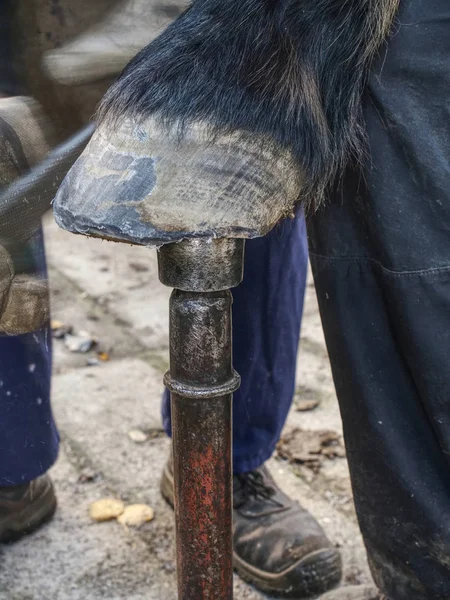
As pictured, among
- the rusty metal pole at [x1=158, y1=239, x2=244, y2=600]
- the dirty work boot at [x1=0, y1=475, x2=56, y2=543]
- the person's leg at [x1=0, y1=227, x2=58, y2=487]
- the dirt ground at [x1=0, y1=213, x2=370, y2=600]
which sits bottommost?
the dirt ground at [x1=0, y1=213, x2=370, y2=600]

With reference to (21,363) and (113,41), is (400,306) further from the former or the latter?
(21,363)

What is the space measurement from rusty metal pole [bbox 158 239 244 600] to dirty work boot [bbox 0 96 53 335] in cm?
30

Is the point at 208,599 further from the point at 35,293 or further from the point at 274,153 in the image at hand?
the point at 274,153

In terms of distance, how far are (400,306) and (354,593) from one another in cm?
Answer: 75

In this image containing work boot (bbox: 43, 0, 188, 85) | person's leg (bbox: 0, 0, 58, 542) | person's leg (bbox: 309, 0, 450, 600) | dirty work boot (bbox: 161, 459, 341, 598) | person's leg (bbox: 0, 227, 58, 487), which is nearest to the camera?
person's leg (bbox: 309, 0, 450, 600)

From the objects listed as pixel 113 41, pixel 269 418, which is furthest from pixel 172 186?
pixel 269 418

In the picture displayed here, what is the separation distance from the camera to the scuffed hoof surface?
1039mm

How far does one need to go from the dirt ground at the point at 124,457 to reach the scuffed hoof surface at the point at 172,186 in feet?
3.33

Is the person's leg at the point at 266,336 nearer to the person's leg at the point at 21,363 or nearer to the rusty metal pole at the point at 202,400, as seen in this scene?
the person's leg at the point at 21,363

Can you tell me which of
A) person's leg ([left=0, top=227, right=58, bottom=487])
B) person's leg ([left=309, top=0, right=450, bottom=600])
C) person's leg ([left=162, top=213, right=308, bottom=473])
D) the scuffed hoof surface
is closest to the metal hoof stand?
the scuffed hoof surface

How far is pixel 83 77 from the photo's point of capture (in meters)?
1.44

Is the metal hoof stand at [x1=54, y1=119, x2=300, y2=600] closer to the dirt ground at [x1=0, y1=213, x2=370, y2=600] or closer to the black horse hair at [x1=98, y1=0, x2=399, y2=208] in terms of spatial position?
the black horse hair at [x1=98, y1=0, x2=399, y2=208]

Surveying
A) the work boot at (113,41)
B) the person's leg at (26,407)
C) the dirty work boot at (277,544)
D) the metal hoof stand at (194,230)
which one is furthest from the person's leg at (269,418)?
the metal hoof stand at (194,230)

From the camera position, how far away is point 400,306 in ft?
4.01
